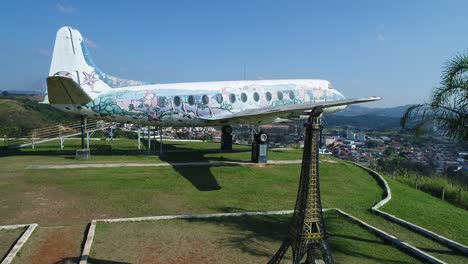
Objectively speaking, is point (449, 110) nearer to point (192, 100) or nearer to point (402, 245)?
point (402, 245)

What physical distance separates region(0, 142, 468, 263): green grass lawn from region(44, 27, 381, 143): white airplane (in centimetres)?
290

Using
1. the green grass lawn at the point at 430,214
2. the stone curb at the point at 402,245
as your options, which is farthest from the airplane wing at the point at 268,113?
the stone curb at the point at 402,245

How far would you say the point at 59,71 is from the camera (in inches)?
805

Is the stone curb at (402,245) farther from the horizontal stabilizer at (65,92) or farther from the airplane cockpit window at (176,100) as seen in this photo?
the horizontal stabilizer at (65,92)

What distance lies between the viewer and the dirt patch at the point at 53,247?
8625 mm

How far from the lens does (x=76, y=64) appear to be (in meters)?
21.0

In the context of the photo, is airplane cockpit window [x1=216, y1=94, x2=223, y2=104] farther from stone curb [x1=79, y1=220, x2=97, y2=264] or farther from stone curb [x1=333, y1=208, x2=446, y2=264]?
stone curb [x1=79, y1=220, x2=97, y2=264]

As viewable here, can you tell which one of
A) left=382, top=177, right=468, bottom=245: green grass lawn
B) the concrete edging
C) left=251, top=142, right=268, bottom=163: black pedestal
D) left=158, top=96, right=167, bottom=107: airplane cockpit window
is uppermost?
left=158, top=96, right=167, bottom=107: airplane cockpit window

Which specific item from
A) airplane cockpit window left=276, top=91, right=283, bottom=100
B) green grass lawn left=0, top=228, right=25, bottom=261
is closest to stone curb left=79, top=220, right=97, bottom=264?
green grass lawn left=0, top=228, right=25, bottom=261

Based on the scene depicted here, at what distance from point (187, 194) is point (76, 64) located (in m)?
10.9

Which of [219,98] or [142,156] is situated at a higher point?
[219,98]

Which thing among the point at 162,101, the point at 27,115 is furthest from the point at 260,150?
the point at 27,115

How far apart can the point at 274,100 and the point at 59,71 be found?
1274 cm

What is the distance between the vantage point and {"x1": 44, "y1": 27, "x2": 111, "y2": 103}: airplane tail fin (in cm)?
2045
